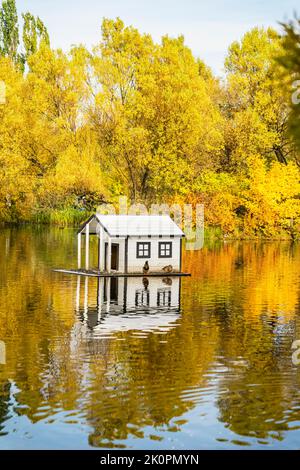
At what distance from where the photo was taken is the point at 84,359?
2456 cm

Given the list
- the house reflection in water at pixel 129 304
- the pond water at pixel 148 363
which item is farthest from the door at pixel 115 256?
the pond water at pixel 148 363

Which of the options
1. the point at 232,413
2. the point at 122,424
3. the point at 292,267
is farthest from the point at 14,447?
the point at 292,267

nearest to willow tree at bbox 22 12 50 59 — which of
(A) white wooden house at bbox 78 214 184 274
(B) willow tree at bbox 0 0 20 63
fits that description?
(B) willow tree at bbox 0 0 20 63

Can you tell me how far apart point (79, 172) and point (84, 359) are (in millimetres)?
61264

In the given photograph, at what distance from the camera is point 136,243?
46406mm

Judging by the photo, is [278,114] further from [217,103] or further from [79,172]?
[79,172]

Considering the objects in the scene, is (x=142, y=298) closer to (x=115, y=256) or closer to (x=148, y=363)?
A: (x=115, y=256)

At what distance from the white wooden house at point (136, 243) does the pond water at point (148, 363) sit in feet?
8.06

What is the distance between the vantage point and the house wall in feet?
152

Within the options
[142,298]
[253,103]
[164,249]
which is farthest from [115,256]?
[253,103]

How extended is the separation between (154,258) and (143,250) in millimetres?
1027

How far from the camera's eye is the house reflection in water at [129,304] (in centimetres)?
3133

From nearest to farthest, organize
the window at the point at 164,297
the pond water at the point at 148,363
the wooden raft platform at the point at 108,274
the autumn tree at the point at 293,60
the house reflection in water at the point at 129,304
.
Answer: the autumn tree at the point at 293,60
the pond water at the point at 148,363
the house reflection in water at the point at 129,304
the window at the point at 164,297
the wooden raft platform at the point at 108,274

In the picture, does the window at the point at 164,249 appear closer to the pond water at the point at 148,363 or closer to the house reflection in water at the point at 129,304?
the house reflection in water at the point at 129,304
